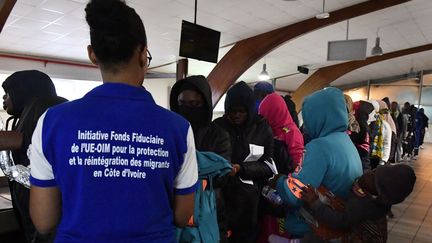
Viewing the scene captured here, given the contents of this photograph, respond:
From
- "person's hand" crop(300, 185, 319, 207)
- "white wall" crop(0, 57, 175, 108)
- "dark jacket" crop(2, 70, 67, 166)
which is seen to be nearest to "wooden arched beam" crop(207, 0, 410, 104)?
"white wall" crop(0, 57, 175, 108)

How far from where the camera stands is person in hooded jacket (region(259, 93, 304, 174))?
250cm

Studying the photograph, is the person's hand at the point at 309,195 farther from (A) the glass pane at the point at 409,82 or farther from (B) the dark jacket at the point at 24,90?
(A) the glass pane at the point at 409,82

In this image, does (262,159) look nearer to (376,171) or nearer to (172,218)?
(376,171)

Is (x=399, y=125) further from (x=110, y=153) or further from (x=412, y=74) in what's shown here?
(x=412, y=74)

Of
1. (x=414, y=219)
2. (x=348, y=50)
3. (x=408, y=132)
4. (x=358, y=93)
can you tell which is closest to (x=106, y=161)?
(x=414, y=219)

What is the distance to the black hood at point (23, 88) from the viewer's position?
1626 millimetres

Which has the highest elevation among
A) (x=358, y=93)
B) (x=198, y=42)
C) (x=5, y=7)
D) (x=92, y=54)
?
(x=5, y=7)

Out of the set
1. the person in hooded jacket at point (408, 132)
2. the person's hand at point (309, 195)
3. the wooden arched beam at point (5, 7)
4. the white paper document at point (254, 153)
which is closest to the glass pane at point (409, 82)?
the person in hooded jacket at point (408, 132)

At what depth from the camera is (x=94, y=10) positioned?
34.5 inches

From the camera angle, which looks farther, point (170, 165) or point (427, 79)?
point (427, 79)

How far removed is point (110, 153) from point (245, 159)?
1343 mm

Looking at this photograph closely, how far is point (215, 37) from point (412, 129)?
6647 mm

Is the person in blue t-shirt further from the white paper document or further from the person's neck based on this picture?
the white paper document

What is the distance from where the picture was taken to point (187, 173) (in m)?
0.98
